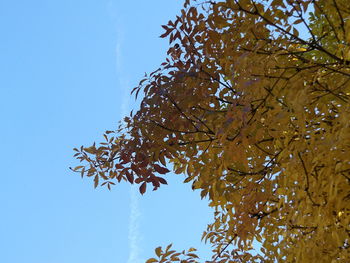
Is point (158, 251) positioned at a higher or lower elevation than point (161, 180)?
lower

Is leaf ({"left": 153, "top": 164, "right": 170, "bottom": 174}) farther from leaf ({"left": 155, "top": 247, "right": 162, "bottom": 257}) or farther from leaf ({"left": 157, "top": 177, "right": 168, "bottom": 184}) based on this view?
leaf ({"left": 155, "top": 247, "right": 162, "bottom": 257})

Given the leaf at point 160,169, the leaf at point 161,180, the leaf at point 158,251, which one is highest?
the leaf at point 160,169

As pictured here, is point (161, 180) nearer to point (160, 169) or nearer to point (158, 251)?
point (160, 169)

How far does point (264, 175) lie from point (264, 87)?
751mm

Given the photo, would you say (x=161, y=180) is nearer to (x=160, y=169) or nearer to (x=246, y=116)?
(x=160, y=169)

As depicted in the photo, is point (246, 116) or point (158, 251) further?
point (158, 251)

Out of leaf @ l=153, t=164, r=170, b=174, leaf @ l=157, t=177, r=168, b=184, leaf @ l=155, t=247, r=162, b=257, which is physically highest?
leaf @ l=153, t=164, r=170, b=174

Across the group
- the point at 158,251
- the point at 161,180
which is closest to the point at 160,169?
the point at 161,180

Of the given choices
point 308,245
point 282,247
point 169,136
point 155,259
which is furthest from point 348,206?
point 155,259

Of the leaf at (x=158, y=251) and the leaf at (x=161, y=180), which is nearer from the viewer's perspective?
the leaf at (x=161, y=180)

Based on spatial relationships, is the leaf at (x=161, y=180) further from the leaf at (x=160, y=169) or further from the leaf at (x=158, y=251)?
the leaf at (x=158, y=251)

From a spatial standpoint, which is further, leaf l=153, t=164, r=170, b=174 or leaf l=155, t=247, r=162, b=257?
leaf l=155, t=247, r=162, b=257

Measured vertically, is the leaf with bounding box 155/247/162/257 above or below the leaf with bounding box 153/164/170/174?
below

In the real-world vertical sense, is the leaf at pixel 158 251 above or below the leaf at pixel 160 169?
below
